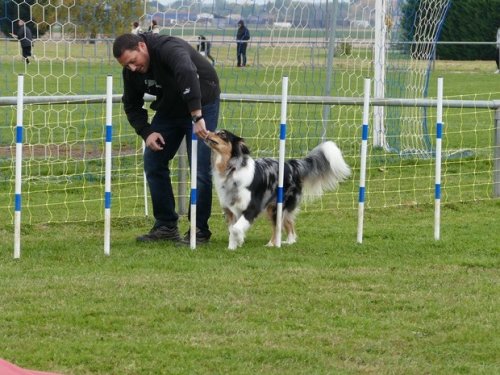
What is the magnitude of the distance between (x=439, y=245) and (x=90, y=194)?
445cm

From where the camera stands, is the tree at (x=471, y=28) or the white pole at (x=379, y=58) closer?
the white pole at (x=379, y=58)

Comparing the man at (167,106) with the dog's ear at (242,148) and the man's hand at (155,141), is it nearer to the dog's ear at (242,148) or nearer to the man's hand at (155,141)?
the man's hand at (155,141)

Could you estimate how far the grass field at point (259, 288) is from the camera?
20.1ft

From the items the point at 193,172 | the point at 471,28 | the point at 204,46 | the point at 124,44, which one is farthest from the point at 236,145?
the point at 471,28

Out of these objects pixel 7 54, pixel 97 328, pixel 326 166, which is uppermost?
pixel 7 54

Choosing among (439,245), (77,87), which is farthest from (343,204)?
(77,87)

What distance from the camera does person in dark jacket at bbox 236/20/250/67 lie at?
14.4 m

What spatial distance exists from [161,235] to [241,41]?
523 cm

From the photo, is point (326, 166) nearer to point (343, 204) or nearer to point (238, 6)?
point (343, 204)

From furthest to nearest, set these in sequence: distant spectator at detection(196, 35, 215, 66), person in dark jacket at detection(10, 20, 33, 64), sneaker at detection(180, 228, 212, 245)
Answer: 1. distant spectator at detection(196, 35, 215, 66)
2. person in dark jacket at detection(10, 20, 33, 64)
3. sneaker at detection(180, 228, 212, 245)

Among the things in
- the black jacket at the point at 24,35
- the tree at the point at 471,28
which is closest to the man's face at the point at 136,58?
the black jacket at the point at 24,35

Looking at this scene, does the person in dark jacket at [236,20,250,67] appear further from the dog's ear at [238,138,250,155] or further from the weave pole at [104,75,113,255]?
the weave pole at [104,75,113,255]

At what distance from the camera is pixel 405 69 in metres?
16.1

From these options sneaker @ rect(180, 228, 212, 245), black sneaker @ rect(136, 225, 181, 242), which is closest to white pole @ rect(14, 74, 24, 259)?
black sneaker @ rect(136, 225, 181, 242)
